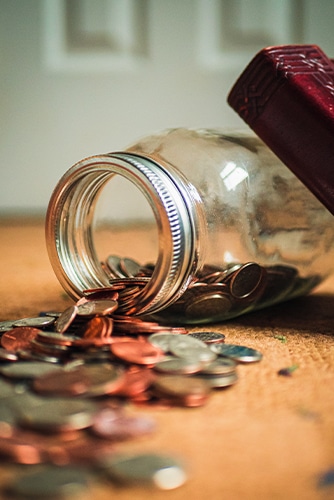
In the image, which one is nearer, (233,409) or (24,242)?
(233,409)

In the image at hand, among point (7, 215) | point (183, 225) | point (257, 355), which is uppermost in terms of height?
point (183, 225)

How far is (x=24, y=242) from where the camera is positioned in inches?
57.7

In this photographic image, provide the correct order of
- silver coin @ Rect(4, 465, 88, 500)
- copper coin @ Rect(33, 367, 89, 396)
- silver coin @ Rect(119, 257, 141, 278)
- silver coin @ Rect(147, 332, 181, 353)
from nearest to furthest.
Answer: silver coin @ Rect(4, 465, 88, 500), copper coin @ Rect(33, 367, 89, 396), silver coin @ Rect(147, 332, 181, 353), silver coin @ Rect(119, 257, 141, 278)

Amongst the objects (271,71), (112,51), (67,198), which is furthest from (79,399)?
(112,51)

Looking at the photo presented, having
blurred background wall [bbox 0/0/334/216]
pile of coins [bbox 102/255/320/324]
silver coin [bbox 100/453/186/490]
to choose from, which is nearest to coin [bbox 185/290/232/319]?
pile of coins [bbox 102/255/320/324]

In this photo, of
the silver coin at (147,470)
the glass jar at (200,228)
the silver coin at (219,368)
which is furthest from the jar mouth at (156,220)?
the silver coin at (147,470)

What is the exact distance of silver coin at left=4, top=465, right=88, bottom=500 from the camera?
0.36 meters

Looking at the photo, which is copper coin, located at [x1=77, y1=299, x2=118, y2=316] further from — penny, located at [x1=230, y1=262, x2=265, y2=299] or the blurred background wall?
the blurred background wall

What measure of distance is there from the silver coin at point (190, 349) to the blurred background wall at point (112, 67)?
145cm

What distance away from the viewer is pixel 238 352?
62cm

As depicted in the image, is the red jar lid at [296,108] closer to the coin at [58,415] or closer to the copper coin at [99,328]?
the copper coin at [99,328]

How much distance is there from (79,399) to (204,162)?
13.6 inches

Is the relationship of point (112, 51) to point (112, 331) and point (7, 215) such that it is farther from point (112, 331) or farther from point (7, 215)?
point (112, 331)

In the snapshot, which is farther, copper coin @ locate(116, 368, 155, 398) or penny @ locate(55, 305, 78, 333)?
penny @ locate(55, 305, 78, 333)
